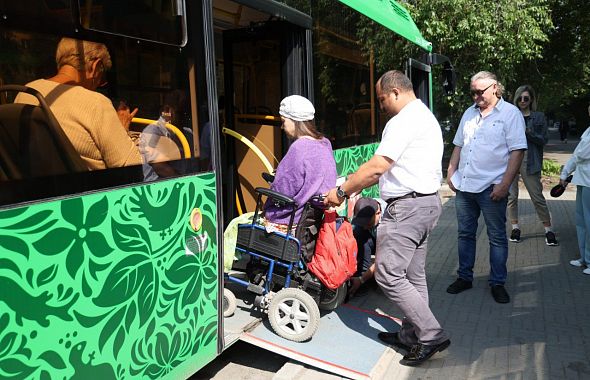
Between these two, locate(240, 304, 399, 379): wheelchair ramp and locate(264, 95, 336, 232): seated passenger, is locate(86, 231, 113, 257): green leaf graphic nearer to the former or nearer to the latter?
locate(240, 304, 399, 379): wheelchair ramp

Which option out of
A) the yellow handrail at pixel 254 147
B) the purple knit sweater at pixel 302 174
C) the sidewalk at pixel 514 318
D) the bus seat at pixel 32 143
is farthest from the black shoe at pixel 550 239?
the bus seat at pixel 32 143

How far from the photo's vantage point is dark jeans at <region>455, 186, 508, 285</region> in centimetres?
473

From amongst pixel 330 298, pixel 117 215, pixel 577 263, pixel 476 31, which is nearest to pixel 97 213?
pixel 117 215

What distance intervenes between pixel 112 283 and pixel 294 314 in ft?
5.34

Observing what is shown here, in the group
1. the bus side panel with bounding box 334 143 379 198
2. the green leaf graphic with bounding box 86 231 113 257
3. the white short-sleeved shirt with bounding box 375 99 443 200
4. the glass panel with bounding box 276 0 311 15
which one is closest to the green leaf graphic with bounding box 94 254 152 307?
the green leaf graphic with bounding box 86 231 113 257

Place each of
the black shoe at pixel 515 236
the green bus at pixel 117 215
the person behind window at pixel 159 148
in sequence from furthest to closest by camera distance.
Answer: the black shoe at pixel 515 236, the person behind window at pixel 159 148, the green bus at pixel 117 215

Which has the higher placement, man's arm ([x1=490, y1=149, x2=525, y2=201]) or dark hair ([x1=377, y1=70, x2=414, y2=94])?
dark hair ([x1=377, y1=70, x2=414, y2=94])

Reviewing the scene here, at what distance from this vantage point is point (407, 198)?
352 cm

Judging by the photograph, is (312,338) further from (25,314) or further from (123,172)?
(25,314)

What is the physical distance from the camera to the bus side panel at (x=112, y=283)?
185 cm

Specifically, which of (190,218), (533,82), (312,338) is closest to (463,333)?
(312,338)

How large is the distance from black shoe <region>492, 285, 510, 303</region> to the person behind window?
11.6 feet

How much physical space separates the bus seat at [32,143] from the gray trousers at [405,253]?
2092 mm

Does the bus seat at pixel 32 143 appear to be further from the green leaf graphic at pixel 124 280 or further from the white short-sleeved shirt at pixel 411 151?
the white short-sleeved shirt at pixel 411 151
